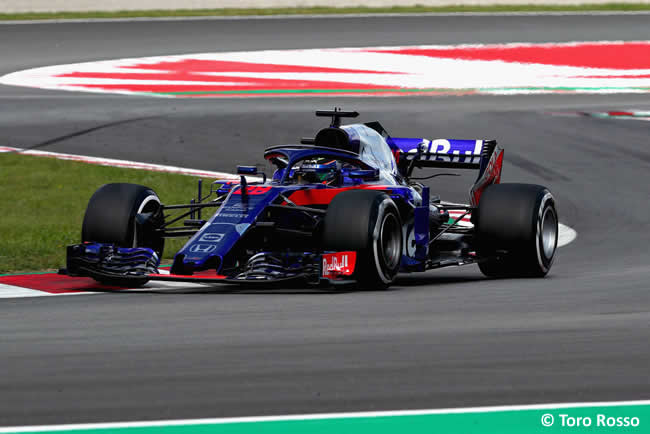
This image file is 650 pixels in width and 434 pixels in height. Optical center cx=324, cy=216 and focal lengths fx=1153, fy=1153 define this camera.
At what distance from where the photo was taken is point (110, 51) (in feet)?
84.9

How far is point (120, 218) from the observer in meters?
9.15

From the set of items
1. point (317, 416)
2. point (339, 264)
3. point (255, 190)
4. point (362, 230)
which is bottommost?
point (317, 416)

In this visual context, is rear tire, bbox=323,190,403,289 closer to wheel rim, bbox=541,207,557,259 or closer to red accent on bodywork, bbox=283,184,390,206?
red accent on bodywork, bbox=283,184,390,206

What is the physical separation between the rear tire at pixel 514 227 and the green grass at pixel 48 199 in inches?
131

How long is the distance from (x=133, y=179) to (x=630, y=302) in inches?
334

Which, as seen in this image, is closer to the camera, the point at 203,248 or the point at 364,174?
the point at 203,248

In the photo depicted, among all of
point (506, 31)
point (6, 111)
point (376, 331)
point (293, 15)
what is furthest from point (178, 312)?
point (293, 15)

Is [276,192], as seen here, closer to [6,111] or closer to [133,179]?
[133,179]

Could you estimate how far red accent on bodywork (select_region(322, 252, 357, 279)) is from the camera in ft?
27.7

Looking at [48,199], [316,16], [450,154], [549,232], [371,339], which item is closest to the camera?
[371,339]

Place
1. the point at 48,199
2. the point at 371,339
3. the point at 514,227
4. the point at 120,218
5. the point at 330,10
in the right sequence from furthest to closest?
the point at 330,10, the point at 48,199, the point at 514,227, the point at 120,218, the point at 371,339

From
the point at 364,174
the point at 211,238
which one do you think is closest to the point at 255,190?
the point at 211,238

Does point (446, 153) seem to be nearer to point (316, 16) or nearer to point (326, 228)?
point (326, 228)

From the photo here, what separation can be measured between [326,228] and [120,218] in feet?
5.72
